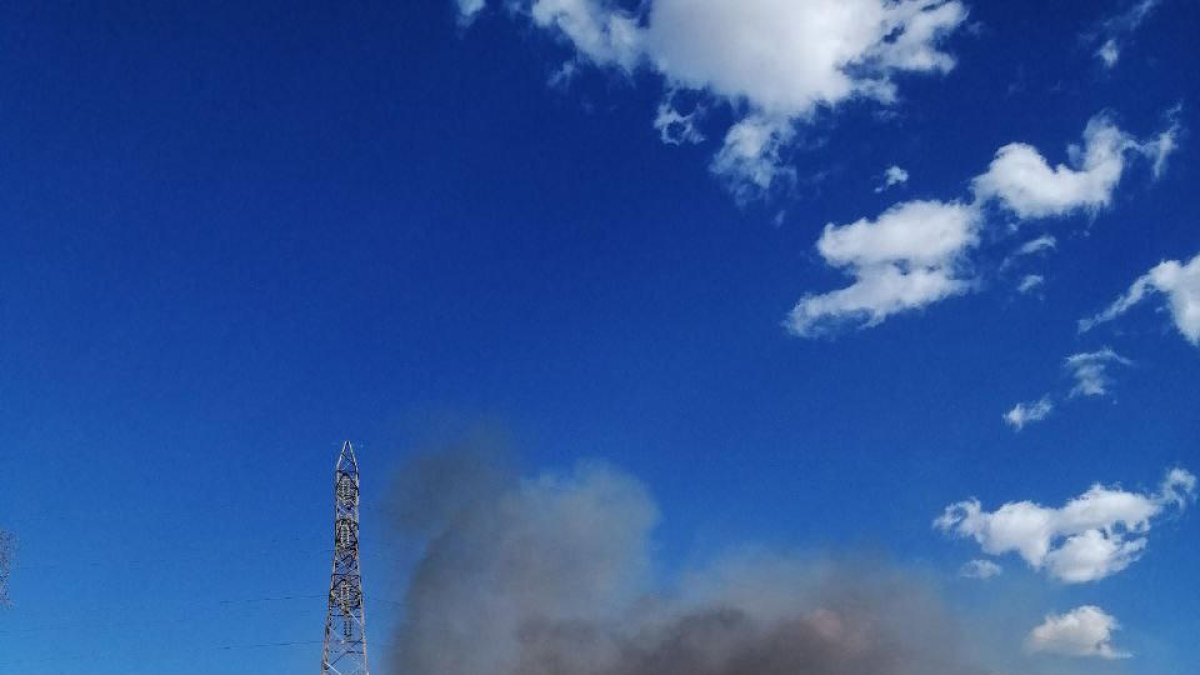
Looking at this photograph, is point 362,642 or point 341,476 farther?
point 341,476

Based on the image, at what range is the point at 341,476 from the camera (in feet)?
339

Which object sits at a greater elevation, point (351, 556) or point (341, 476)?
point (341, 476)

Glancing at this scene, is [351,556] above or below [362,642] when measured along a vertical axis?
above

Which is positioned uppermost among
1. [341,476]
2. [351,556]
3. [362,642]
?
[341,476]

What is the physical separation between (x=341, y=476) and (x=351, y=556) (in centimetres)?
812

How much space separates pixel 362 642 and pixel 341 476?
53.8 ft

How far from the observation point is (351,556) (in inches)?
3925

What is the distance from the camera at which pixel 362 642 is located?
314 feet

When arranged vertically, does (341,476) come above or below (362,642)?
above

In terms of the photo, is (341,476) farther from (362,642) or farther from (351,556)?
(362,642)

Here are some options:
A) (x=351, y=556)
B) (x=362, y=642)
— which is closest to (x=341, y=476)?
(x=351, y=556)

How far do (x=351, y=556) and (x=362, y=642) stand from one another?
8.28 meters
